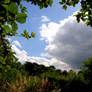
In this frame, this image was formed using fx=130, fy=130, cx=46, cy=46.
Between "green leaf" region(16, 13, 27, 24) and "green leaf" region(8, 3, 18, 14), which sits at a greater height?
"green leaf" region(8, 3, 18, 14)

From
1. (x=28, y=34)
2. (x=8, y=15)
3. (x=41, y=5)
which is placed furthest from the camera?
(x=41, y=5)

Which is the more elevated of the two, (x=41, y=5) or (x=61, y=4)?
(x=61, y=4)

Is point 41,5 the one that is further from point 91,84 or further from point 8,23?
point 91,84

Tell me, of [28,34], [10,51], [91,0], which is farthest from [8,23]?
[91,0]

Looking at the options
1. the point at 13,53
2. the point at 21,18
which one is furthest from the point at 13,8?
the point at 13,53

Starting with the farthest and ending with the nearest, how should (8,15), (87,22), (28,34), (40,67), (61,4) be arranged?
(40,67), (87,22), (61,4), (28,34), (8,15)

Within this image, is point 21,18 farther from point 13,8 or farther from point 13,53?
point 13,53

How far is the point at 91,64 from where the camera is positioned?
853 cm

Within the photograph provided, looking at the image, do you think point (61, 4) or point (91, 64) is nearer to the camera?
point (61, 4)

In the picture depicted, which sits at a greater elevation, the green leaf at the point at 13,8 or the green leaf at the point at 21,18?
the green leaf at the point at 13,8

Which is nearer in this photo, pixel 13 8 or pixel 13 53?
pixel 13 8

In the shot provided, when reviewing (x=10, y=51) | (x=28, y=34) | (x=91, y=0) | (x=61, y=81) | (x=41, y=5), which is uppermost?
(x=91, y=0)

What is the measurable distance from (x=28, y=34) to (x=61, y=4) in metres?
1.91

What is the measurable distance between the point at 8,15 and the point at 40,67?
19.9 metres
